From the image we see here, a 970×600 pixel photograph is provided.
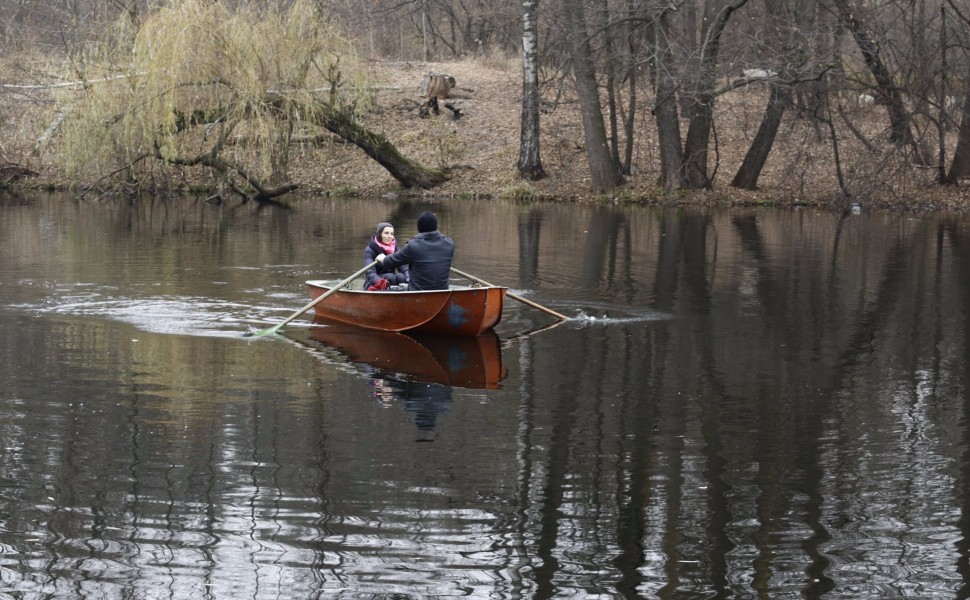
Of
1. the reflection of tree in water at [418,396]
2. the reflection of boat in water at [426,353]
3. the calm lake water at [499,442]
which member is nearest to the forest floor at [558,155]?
the calm lake water at [499,442]

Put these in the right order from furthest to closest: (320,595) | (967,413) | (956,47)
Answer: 1. (956,47)
2. (967,413)
3. (320,595)

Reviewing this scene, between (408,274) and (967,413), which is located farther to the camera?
(408,274)

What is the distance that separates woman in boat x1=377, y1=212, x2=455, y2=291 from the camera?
12875mm

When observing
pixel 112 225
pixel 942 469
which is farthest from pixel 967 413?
pixel 112 225

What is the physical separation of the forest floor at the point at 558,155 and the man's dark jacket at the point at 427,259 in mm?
17630

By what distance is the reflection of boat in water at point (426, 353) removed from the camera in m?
11.0

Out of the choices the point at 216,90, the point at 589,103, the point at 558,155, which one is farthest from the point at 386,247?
the point at 558,155

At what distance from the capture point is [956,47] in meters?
27.6

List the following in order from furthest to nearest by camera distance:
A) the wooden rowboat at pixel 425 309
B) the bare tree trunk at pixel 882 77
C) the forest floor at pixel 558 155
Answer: the forest floor at pixel 558 155 → the bare tree trunk at pixel 882 77 → the wooden rowboat at pixel 425 309

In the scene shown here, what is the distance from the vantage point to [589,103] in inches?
1225

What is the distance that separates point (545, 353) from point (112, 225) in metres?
15.7

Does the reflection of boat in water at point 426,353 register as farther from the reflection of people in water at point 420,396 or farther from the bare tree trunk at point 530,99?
the bare tree trunk at point 530,99

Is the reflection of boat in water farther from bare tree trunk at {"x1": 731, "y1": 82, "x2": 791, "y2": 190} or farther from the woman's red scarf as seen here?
bare tree trunk at {"x1": 731, "y1": 82, "x2": 791, "y2": 190}

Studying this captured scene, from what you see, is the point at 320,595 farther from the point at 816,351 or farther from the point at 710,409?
the point at 816,351
